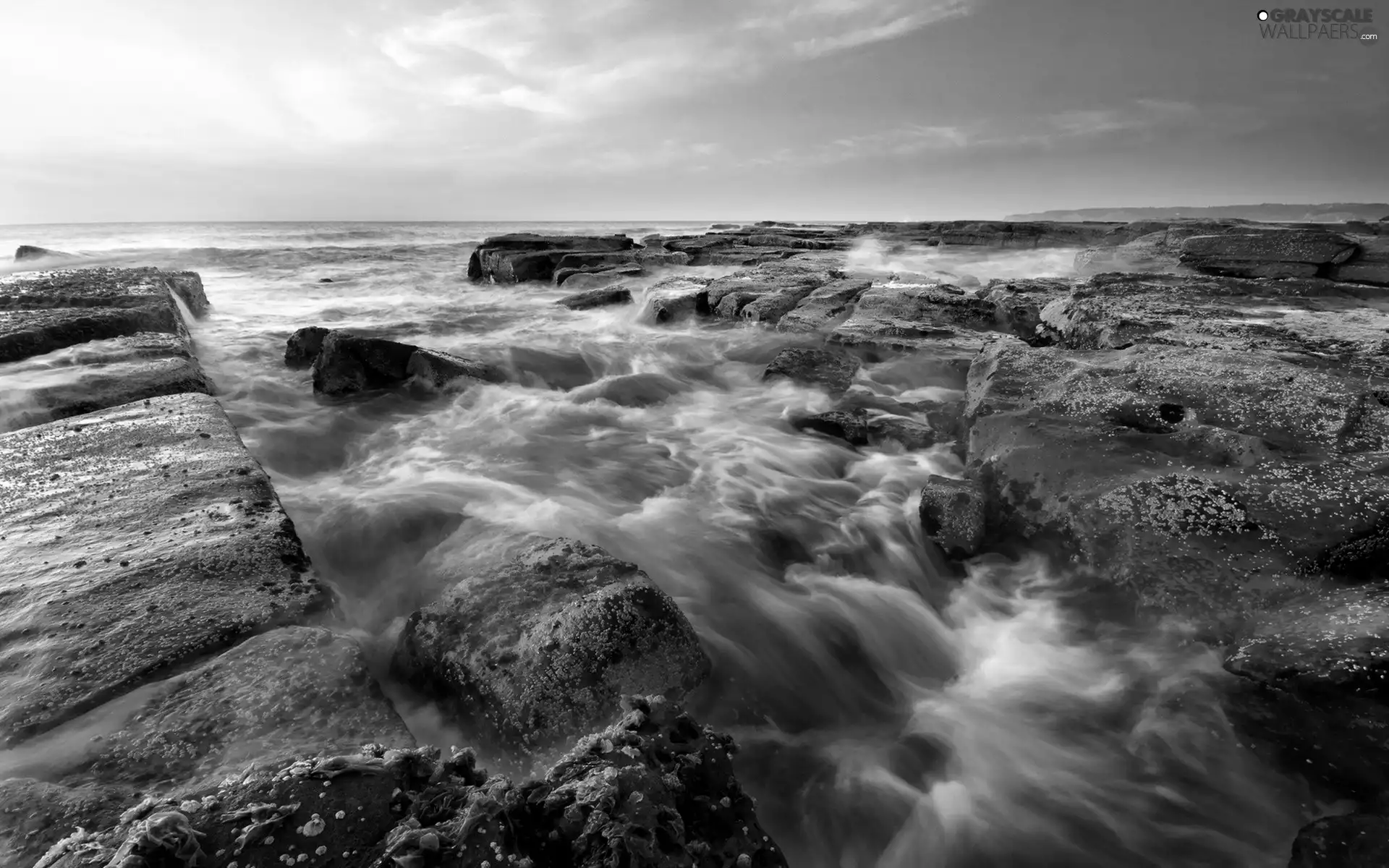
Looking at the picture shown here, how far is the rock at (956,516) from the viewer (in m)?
4.02

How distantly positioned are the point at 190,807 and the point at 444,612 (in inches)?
63.4

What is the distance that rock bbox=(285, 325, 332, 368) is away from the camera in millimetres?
8078

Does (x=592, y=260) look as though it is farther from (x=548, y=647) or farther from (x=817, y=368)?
(x=548, y=647)

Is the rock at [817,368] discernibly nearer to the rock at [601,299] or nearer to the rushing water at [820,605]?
the rushing water at [820,605]

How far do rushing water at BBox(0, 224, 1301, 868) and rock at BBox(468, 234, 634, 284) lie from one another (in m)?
Answer: 9.86

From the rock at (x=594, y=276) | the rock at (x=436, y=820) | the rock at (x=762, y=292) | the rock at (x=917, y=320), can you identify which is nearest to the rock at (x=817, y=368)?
the rock at (x=917, y=320)

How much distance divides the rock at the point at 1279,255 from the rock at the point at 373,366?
1418 centimetres

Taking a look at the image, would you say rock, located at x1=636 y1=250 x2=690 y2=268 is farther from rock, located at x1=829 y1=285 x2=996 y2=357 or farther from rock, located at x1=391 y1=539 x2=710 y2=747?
rock, located at x1=391 y1=539 x2=710 y2=747

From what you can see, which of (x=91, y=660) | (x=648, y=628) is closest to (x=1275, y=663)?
(x=648, y=628)

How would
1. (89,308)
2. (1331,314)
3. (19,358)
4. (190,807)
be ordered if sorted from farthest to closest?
1. (89,308)
2. (1331,314)
3. (19,358)
4. (190,807)

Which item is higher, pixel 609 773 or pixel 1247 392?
pixel 1247 392

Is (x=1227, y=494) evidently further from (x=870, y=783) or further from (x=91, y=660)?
(x=91, y=660)

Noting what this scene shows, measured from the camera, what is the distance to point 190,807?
1166 millimetres

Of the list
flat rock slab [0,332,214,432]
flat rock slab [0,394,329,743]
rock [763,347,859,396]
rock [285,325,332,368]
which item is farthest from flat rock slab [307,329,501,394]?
rock [763,347,859,396]
